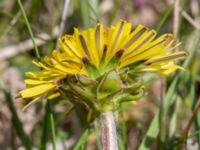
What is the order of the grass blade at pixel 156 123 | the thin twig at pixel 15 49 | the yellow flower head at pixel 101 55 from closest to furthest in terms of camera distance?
the yellow flower head at pixel 101 55, the grass blade at pixel 156 123, the thin twig at pixel 15 49

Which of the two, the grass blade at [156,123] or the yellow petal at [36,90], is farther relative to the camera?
the grass blade at [156,123]

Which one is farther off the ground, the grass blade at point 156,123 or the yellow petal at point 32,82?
the yellow petal at point 32,82

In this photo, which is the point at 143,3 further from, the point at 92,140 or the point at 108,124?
the point at 108,124

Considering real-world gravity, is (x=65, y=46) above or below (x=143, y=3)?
below

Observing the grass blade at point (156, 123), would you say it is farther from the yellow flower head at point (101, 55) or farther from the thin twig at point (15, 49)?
the thin twig at point (15, 49)

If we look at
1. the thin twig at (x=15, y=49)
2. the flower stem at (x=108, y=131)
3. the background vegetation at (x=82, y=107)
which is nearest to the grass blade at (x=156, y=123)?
the background vegetation at (x=82, y=107)

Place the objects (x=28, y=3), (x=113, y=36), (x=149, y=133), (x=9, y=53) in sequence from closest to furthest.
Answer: (x=113, y=36)
(x=149, y=133)
(x=9, y=53)
(x=28, y=3)

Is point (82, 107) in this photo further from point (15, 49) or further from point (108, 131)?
point (108, 131)

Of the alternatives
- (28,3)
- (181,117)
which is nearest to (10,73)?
(28,3)
